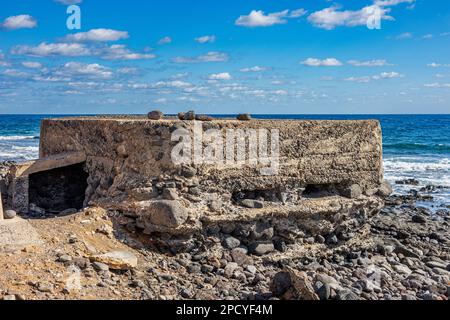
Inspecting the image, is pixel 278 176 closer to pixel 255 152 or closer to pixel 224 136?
pixel 255 152

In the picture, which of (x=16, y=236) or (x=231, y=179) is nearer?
(x=16, y=236)

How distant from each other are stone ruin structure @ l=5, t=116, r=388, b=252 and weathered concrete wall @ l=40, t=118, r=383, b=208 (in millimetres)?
16

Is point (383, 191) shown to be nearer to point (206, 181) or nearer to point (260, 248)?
point (260, 248)

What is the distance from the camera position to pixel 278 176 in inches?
314

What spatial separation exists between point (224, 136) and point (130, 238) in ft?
6.69

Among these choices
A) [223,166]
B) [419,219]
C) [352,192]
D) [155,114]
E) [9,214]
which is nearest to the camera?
[9,214]

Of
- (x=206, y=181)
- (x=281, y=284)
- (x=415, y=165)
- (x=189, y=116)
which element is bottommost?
(x=415, y=165)

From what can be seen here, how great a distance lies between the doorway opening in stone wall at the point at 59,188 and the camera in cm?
939

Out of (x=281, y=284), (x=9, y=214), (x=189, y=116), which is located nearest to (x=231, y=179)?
(x=189, y=116)

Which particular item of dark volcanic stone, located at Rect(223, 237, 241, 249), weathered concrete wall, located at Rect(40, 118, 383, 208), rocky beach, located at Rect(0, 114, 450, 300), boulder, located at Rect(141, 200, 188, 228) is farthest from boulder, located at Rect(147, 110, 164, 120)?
dark volcanic stone, located at Rect(223, 237, 241, 249)

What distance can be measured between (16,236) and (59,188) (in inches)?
127

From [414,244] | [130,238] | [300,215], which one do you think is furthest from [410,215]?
[130,238]

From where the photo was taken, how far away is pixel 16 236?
21.0ft

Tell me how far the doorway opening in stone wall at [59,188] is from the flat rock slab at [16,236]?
274 centimetres
